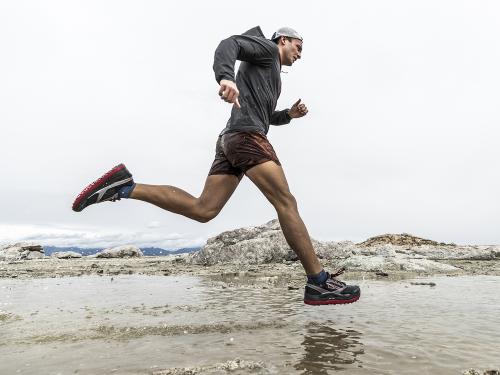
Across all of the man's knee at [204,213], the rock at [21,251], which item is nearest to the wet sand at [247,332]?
the man's knee at [204,213]

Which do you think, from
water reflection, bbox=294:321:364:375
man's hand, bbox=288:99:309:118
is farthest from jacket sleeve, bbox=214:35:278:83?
water reflection, bbox=294:321:364:375

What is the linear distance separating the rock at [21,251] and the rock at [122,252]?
2.95 metres

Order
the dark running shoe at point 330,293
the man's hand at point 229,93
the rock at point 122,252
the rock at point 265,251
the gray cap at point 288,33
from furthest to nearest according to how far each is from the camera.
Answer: the rock at point 122,252 → the rock at point 265,251 → the gray cap at point 288,33 → the dark running shoe at point 330,293 → the man's hand at point 229,93

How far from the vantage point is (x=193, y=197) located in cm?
448

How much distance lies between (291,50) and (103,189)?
99.5 inches

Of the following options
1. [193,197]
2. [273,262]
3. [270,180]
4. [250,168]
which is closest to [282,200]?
[270,180]

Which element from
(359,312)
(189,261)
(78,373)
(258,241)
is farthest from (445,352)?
(189,261)

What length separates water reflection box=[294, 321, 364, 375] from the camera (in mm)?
2363

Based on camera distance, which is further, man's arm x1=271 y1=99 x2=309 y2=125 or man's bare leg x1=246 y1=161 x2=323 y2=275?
man's arm x1=271 y1=99 x2=309 y2=125

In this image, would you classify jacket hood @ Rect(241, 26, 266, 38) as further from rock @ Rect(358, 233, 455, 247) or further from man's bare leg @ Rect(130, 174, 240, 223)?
rock @ Rect(358, 233, 455, 247)

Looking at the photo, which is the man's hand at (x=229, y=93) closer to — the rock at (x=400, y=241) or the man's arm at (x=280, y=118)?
the man's arm at (x=280, y=118)

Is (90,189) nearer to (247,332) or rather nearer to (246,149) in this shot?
(246,149)

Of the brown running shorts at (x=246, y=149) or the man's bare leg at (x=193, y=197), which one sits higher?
the brown running shorts at (x=246, y=149)

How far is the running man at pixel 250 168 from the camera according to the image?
12.8ft
